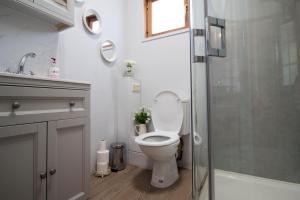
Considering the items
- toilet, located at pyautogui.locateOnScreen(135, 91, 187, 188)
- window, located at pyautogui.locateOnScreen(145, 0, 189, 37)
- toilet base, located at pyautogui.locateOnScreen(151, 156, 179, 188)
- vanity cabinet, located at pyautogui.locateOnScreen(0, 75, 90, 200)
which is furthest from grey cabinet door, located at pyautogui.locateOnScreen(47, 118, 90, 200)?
window, located at pyautogui.locateOnScreen(145, 0, 189, 37)

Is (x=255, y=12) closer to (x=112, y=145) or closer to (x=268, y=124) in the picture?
(x=268, y=124)

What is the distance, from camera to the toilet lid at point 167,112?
1.70m

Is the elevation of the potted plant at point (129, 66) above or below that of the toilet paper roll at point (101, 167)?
above

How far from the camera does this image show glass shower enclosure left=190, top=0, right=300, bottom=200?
1.13m

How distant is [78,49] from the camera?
5.47ft

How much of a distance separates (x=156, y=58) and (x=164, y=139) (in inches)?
40.2

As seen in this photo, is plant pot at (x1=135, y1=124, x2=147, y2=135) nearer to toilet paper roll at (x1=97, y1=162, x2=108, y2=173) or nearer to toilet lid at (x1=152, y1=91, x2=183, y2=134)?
toilet lid at (x1=152, y1=91, x2=183, y2=134)

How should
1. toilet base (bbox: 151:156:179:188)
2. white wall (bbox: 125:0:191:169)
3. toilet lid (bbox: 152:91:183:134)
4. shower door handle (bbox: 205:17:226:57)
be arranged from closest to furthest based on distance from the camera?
shower door handle (bbox: 205:17:226:57)
toilet base (bbox: 151:156:179:188)
toilet lid (bbox: 152:91:183:134)
white wall (bbox: 125:0:191:169)

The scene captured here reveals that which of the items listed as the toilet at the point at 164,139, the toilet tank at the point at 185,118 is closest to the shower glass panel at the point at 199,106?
the toilet at the point at 164,139

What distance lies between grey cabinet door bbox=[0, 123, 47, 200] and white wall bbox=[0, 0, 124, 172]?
0.61m

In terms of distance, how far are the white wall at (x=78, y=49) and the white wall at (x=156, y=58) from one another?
16 cm

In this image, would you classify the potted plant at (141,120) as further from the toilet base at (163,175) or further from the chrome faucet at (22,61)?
the chrome faucet at (22,61)

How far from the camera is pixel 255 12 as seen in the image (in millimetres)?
1326

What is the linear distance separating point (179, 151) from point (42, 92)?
56.2 inches
